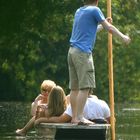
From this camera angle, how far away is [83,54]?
43.2 ft

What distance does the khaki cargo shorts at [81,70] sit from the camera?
13.1m

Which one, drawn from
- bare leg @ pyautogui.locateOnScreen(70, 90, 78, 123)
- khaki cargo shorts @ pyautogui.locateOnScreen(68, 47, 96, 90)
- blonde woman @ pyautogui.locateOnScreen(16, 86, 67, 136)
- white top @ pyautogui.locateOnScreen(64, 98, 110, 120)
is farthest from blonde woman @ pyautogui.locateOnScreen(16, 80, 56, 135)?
khaki cargo shorts @ pyautogui.locateOnScreen(68, 47, 96, 90)

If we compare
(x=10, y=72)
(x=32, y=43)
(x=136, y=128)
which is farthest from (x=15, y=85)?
(x=136, y=128)

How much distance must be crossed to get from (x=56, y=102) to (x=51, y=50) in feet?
153

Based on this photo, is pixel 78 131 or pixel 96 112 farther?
pixel 96 112

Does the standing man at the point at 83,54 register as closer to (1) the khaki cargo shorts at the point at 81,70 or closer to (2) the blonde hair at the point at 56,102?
(1) the khaki cargo shorts at the point at 81,70

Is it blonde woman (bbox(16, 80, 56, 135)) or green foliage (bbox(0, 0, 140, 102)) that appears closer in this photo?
blonde woman (bbox(16, 80, 56, 135))

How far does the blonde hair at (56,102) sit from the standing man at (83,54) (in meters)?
1.23

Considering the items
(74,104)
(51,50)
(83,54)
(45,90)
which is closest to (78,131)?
(74,104)

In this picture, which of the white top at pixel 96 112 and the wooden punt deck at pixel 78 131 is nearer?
the wooden punt deck at pixel 78 131

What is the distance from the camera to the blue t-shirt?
13.2m

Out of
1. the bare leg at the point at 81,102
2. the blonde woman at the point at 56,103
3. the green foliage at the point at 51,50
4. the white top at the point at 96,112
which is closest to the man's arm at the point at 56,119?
the blonde woman at the point at 56,103

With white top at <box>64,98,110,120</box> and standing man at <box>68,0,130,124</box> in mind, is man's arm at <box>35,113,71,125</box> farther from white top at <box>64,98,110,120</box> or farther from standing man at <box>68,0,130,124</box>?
standing man at <box>68,0,130,124</box>

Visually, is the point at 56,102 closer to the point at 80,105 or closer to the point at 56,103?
the point at 56,103
